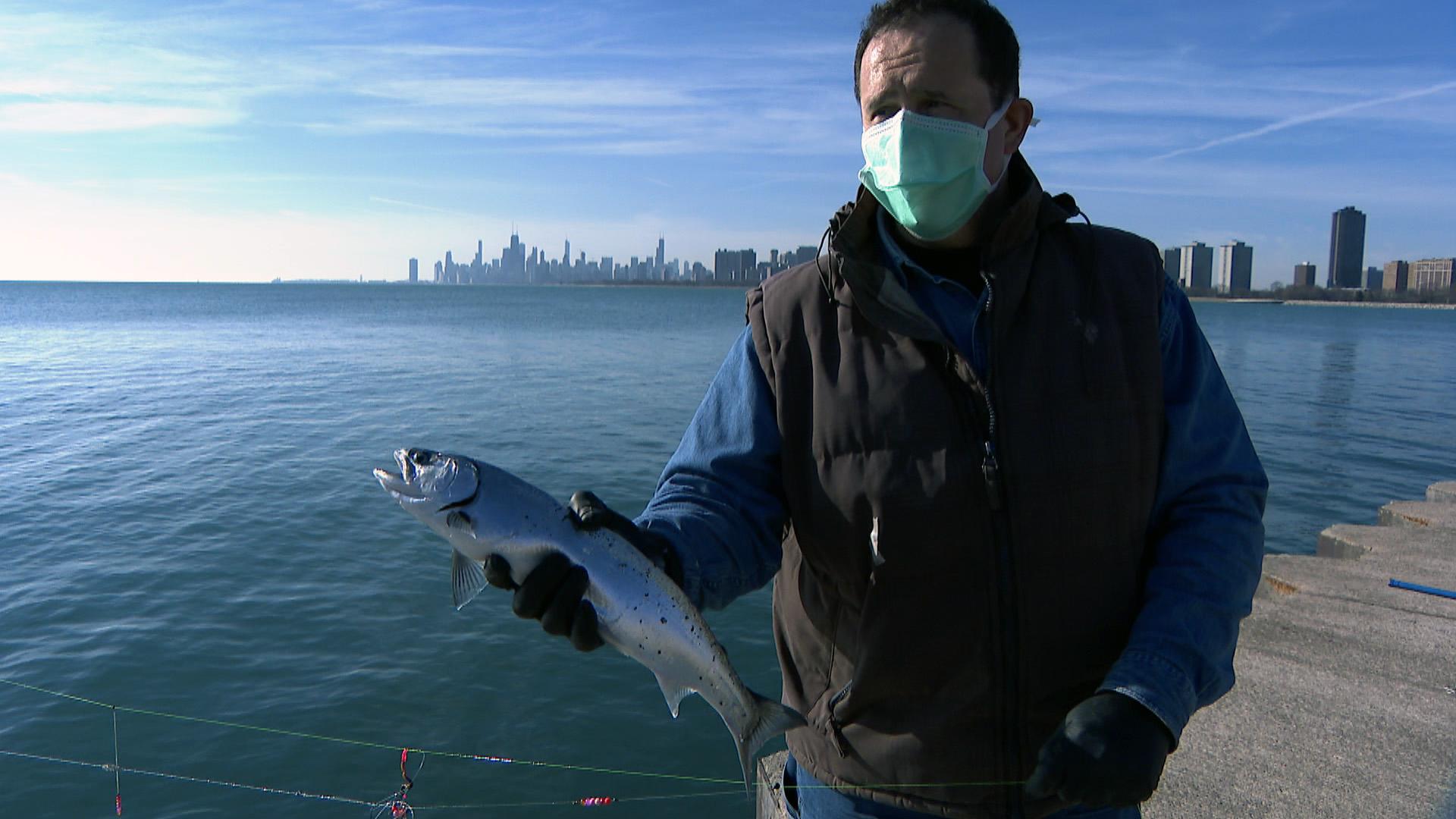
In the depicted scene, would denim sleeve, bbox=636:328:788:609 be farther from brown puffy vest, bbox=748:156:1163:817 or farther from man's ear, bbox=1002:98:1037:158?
man's ear, bbox=1002:98:1037:158

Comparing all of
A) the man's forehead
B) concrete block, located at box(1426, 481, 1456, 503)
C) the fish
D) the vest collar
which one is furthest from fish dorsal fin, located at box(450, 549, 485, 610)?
concrete block, located at box(1426, 481, 1456, 503)

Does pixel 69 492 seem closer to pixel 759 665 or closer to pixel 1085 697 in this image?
pixel 759 665

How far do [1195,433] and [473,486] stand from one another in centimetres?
211

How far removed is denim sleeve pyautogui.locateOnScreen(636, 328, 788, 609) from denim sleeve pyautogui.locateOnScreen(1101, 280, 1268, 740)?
1025 mm

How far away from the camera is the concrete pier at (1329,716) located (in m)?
5.02

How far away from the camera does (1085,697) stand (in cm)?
258

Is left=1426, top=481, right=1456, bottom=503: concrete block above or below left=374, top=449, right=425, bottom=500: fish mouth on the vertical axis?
below

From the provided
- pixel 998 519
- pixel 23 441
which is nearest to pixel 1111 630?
pixel 998 519

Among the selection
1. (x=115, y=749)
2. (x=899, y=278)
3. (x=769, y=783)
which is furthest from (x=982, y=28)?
(x=115, y=749)

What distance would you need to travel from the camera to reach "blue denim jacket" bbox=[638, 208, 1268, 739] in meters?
2.43

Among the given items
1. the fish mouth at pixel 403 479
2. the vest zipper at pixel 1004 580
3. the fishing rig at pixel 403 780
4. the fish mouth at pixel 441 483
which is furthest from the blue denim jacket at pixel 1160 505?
the fishing rig at pixel 403 780

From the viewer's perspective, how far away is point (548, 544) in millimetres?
2820

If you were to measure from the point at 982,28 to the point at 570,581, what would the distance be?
2.05m

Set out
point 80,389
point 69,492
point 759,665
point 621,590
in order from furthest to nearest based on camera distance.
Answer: point 80,389, point 69,492, point 759,665, point 621,590
